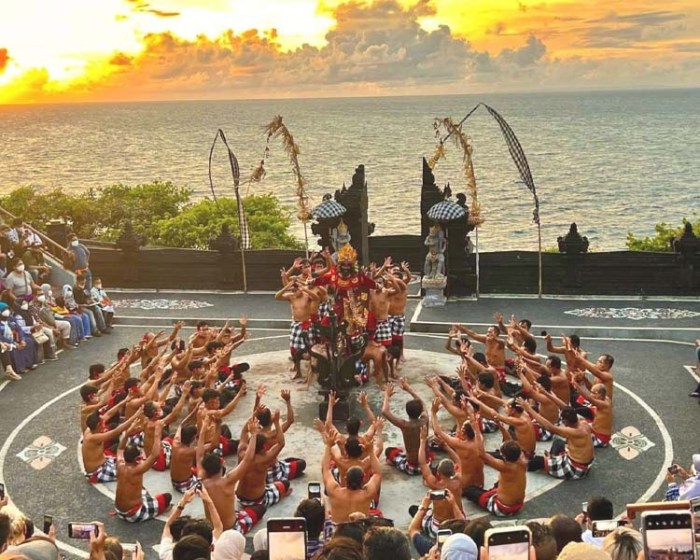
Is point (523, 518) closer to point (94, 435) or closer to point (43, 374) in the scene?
point (94, 435)

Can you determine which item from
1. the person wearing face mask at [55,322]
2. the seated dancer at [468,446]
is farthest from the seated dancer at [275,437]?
the person wearing face mask at [55,322]

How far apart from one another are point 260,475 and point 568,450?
4.53 metres

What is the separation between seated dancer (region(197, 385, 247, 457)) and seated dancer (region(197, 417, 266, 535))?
93 cm

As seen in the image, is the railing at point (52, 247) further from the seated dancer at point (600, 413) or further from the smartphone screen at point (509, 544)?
the smartphone screen at point (509, 544)

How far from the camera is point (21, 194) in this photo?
44.6 metres

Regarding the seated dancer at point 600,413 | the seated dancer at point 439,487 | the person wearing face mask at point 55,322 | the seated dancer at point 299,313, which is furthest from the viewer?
the person wearing face mask at point 55,322

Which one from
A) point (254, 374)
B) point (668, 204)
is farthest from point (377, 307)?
point (668, 204)

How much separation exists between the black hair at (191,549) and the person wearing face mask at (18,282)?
13.6m

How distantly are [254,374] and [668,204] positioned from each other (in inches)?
3287

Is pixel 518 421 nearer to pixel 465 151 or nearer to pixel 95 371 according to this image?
pixel 95 371

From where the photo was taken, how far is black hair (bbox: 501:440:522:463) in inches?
433

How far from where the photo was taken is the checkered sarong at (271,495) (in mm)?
11945

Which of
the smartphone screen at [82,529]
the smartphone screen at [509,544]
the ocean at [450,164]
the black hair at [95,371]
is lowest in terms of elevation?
the ocean at [450,164]

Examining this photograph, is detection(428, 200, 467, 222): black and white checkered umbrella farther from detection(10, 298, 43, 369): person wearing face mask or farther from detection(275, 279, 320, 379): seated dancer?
detection(10, 298, 43, 369): person wearing face mask
